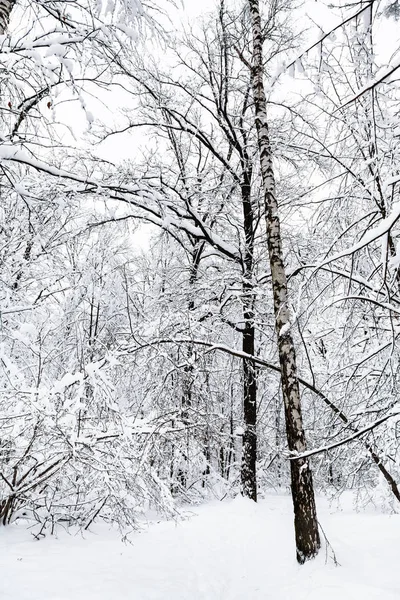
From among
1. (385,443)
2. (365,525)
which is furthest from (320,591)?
(365,525)

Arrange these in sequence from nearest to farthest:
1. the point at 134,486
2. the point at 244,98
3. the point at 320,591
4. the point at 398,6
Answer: the point at 398,6, the point at 320,591, the point at 134,486, the point at 244,98

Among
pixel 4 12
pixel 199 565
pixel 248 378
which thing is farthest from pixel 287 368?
pixel 4 12

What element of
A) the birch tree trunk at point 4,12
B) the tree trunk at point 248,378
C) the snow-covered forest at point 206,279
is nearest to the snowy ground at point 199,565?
the snow-covered forest at point 206,279

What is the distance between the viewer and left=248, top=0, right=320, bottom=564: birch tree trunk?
4.63 meters

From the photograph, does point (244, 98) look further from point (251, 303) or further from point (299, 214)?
point (251, 303)

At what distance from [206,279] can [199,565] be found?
5.35 m

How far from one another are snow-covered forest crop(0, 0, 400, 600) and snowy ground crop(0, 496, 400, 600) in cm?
6

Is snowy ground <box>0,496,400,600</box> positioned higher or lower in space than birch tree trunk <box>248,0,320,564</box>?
lower

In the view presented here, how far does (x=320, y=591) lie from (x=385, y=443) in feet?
4.83

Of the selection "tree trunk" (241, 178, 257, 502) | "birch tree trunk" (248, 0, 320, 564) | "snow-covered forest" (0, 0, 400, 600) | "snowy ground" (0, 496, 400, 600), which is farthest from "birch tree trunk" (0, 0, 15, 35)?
"tree trunk" (241, 178, 257, 502)

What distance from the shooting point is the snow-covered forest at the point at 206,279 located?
3.76m

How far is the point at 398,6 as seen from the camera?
287cm

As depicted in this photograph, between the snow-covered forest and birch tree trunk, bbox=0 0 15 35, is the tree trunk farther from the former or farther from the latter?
birch tree trunk, bbox=0 0 15 35

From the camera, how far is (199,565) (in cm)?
528
